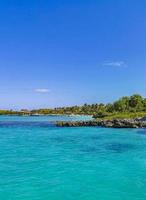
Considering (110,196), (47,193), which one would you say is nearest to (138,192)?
(110,196)

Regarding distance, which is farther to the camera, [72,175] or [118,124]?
A: [118,124]

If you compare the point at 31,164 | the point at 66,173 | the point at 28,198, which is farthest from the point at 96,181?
the point at 31,164

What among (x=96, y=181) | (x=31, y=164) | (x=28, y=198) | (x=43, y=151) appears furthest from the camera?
(x=43, y=151)

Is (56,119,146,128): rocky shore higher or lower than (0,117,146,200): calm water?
higher

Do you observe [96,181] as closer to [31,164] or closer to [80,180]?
[80,180]

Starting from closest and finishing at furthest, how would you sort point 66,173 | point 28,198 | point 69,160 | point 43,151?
1. point 28,198
2. point 66,173
3. point 69,160
4. point 43,151

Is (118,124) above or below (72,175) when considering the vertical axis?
above

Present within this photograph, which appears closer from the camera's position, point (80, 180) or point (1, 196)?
point (1, 196)

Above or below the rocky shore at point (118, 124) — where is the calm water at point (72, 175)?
below

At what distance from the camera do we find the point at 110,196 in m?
16.0

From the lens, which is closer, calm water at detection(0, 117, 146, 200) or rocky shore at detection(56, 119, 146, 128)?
calm water at detection(0, 117, 146, 200)

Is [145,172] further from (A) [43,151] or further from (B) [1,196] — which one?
(A) [43,151]

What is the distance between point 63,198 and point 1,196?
2939 millimetres

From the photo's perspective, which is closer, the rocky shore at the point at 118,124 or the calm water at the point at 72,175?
the calm water at the point at 72,175
